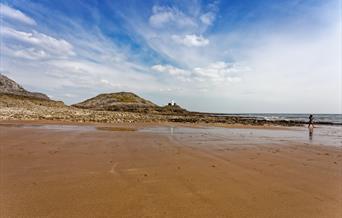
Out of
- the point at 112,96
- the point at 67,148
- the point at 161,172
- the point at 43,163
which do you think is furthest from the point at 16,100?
the point at 112,96

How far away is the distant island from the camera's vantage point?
25672 mm

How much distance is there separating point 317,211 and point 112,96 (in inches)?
3463

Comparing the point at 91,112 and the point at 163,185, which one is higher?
the point at 91,112

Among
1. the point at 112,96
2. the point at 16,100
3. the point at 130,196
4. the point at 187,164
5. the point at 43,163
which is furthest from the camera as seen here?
the point at 112,96

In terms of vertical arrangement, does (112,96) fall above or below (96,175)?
above

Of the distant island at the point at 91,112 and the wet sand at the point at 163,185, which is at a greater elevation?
the distant island at the point at 91,112

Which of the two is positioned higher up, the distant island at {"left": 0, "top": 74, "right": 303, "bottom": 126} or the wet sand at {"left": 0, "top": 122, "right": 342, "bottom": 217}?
the distant island at {"left": 0, "top": 74, "right": 303, "bottom": 126}

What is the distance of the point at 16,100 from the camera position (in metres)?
33.7

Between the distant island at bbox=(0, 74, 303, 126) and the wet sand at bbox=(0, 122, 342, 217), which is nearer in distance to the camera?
the wet sand at bbox=(0, 122, 342, 217)

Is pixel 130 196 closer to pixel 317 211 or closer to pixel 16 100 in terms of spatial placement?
pixel 317 211

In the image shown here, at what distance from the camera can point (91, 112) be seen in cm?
3416

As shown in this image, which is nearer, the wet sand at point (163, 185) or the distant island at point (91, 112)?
the wet sand at point (163, 185)

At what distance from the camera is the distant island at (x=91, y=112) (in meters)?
25.7

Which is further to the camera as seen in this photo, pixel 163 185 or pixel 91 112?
pixel 91 112
